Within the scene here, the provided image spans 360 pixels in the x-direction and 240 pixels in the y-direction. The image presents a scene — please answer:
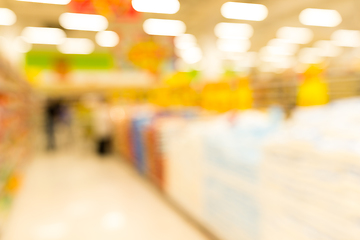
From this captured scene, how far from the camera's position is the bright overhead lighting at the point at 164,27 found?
948cm

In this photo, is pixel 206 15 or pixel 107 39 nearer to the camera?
pixel 206 15

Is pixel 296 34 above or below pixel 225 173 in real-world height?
above

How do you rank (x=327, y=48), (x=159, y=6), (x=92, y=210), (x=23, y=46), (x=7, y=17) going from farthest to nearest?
A: (x=327, y=48) < (x=23, y=46) < (x=7, y=17) < (x=159, y=6) < (x=92, y=210)

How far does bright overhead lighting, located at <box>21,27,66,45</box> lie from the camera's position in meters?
9.91

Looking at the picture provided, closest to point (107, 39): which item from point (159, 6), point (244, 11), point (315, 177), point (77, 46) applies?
point (77, 46)

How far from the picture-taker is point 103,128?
6949 millimetres

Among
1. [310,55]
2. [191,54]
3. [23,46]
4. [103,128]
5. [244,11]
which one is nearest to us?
[103,128]

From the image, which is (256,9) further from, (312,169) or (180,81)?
(312,169)

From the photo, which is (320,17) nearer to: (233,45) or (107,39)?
(233,45)

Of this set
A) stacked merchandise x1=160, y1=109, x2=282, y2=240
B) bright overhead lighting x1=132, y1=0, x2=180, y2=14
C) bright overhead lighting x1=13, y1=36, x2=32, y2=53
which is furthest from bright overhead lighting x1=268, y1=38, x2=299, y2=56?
stacked merchandise x1=160, y1=109, x2=282, y2=240

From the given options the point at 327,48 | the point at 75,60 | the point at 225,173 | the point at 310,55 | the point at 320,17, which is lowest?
the point at 225,173

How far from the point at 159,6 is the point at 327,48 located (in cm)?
1150

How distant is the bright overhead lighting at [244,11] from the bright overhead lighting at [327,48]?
5.93m

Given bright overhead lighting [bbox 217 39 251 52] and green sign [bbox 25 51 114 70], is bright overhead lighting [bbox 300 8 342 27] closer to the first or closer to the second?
bright overhead lighting [bbox 217 39 251 52]
